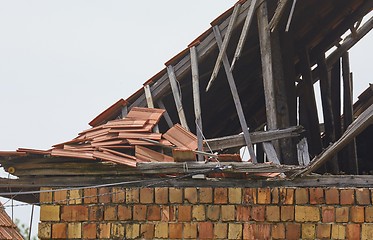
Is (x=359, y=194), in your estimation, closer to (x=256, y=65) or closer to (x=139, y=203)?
(x=139, y=203)

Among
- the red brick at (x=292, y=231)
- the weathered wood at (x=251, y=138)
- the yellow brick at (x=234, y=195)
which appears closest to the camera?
the red brick at (x=292, y=231)

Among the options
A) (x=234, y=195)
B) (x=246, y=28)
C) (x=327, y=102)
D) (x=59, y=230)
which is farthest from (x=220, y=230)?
(x=327, y=102)

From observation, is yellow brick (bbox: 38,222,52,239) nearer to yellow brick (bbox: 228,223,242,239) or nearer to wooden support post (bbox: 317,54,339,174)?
yellow brick (bbox: 228,223,242,239)

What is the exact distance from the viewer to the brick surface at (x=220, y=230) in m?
8.39

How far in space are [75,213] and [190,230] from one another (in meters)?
1.22

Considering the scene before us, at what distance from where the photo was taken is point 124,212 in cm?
850


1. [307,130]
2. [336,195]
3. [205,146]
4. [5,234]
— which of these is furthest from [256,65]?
[5,234]

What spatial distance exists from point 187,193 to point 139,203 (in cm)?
51

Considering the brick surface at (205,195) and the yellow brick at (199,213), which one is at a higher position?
the brick surface at (205,195)

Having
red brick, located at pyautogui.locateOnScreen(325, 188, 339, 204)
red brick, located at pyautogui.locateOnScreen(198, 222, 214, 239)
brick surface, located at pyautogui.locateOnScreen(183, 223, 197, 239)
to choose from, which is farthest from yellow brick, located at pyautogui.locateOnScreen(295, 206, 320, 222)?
brick surface, located at pyautogui.locateOnScreen(183, 223, 197, 239)

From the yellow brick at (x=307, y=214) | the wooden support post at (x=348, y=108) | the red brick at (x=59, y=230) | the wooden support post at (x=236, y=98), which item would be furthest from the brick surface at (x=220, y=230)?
the wooden support post at (x=348, y=108)

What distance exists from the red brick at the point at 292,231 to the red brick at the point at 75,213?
6.87 ft

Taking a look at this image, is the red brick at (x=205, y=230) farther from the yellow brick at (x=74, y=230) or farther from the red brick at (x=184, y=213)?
the yellow brick at (x=74, y=230)

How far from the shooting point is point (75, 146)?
897 centimetres
